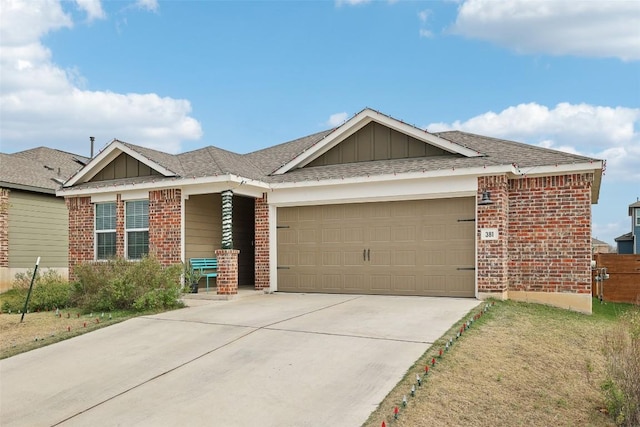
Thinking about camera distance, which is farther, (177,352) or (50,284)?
(50,284)

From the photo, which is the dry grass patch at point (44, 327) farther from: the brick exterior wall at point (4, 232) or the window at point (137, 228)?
the brick exterior wall at point (4, 232)

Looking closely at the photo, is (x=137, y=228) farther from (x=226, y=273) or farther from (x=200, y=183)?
(x=226, y=273)

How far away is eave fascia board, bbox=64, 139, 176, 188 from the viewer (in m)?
15.7

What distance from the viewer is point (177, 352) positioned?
28.1ft

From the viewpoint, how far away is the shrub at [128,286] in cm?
1208

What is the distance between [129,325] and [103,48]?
9.00 meters

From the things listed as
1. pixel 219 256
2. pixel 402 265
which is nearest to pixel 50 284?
pixel 219 256

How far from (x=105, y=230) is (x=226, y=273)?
4841 millimetres

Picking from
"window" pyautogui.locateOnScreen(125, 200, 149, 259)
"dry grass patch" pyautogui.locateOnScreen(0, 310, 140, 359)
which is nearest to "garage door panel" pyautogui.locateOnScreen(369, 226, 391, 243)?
"dry grass patch" pyautogui.locateOnScreen(0, 310, 140, 359)

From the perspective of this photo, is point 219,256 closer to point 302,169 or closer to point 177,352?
point 302,169

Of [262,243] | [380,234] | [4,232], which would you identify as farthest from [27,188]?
[380,234]

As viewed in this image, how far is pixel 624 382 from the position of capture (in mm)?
6145

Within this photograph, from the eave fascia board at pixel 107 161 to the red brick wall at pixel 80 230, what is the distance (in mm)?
696

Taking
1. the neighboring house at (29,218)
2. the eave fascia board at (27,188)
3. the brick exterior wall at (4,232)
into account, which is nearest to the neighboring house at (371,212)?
the brick exterior wall at (4,232)
